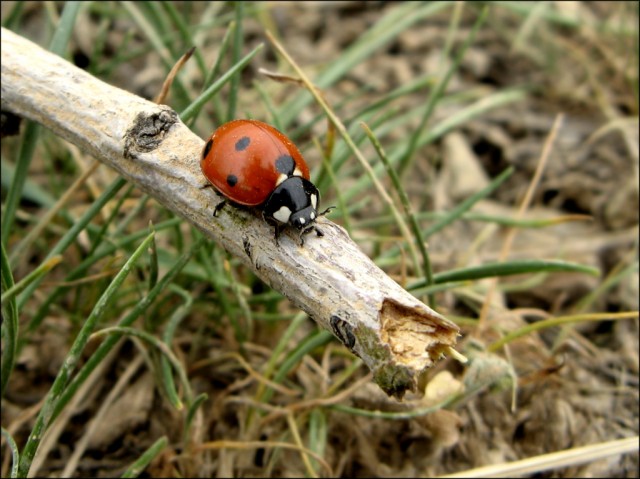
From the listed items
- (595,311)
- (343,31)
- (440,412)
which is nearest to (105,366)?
(440,412)

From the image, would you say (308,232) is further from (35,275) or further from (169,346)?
(169,346)

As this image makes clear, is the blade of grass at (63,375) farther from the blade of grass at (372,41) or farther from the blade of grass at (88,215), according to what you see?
the blade of grass at (372,41)

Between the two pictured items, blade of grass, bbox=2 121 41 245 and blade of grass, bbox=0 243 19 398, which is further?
blade of grass, bbox=2 121 41 245

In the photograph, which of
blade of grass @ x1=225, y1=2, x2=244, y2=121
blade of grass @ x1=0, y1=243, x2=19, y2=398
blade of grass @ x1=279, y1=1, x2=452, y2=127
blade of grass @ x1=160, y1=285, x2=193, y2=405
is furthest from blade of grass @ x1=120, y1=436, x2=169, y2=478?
blade of grass @ x1=279, y1=1, x2=452, y2=127

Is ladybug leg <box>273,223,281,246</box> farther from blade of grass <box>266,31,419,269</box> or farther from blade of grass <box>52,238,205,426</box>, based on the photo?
blade of grass <box>266,31,419,269</box>

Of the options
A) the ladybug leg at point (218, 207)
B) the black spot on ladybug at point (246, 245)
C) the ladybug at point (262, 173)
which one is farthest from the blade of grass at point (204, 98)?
the black spot on ladybug at point (246, 245)

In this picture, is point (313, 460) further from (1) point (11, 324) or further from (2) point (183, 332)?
(1) point (11, 324)
